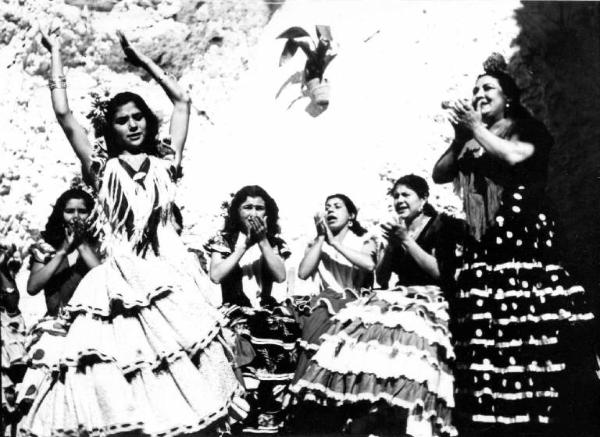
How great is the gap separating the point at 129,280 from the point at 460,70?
2.23 meters

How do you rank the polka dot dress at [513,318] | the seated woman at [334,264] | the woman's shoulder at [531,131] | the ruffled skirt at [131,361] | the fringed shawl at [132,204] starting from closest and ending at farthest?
the ruffled skirt at [131,361]
the polka dot dress at [513,318]
the fringed shawl at [132,204]
the seated woman at [334,264]
the woman's shoulder at [531,131]

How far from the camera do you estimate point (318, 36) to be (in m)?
5.21

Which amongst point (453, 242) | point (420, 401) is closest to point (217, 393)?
point (420, 401)

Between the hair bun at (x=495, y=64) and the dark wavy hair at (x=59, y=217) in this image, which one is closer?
the dark wavy hair at (x=59, y=217)

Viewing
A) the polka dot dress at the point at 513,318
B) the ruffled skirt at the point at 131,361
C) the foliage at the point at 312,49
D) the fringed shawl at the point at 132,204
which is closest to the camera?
the ruffled skirt at the point at 131,361

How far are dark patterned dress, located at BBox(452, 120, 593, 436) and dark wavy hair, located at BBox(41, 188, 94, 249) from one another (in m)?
2.03

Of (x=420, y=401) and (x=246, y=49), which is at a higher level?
(x=246, y=49)

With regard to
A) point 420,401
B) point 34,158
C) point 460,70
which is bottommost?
point 420,401

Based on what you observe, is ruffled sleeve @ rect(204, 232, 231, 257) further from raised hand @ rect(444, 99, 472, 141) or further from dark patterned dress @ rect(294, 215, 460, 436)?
raised hand @ rect(444, 99, 472, 141)

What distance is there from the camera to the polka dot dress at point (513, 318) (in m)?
4.57

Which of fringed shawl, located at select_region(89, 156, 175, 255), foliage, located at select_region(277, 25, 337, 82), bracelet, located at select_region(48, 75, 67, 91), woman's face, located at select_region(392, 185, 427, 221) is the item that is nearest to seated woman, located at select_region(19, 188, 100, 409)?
fringed shawl, located at select_region(89, 156, 175, 255)

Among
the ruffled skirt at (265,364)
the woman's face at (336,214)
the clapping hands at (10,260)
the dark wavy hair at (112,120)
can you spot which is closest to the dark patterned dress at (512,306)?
the woman's face at (336,214)

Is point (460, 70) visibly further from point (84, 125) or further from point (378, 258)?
point (84, 125)

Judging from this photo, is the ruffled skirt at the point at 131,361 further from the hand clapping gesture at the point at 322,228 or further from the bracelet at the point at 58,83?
the bracelet at the point at 58,83
